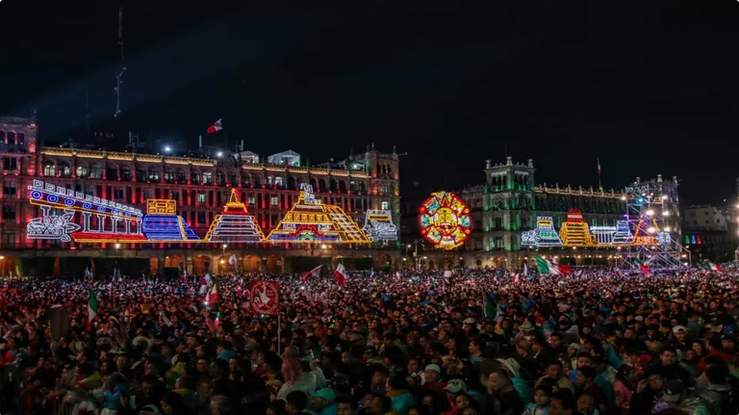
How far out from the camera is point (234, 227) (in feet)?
259

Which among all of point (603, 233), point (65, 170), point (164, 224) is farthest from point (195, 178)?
point (603, 233)

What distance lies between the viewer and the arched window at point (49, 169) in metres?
74.4

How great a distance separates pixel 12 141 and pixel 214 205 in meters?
21.8

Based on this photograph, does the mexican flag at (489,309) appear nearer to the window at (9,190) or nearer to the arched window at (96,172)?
the window at (9,190)

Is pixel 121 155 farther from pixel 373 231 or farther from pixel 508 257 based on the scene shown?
pixel 508 257

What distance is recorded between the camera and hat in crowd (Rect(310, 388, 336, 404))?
8891mm

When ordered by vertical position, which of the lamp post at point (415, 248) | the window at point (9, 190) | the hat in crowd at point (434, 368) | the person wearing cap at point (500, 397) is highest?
the window at point (9, 190)

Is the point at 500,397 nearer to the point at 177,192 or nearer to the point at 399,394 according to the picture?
the point at 399,394

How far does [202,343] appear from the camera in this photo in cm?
1357

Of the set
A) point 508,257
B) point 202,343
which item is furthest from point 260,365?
point 508,257

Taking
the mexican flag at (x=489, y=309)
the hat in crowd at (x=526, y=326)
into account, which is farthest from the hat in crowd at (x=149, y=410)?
the mexican flag at (x=489, y=309)

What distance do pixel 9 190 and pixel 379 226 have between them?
40.0m

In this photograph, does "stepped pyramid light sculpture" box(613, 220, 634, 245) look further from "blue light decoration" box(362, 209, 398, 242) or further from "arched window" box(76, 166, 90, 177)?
"arched window" box(76, 166, 90, 177)

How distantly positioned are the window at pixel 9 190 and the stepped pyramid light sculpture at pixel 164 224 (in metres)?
12.2
